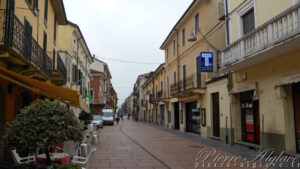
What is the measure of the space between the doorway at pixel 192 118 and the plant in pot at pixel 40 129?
15055 mm

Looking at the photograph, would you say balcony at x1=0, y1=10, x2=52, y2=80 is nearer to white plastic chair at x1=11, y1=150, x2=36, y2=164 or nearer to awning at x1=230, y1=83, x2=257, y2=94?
white plastic chair at x1=11, y1=150, x2=36, y2=164

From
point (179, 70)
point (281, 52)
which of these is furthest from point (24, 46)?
point (179, 70)

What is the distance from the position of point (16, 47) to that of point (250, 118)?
10.6 meters

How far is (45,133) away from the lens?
16.4 feet

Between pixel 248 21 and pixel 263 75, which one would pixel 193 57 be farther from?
pixel 263 75

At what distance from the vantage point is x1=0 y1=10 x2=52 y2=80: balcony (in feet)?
23.3

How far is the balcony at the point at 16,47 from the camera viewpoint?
7.10 m

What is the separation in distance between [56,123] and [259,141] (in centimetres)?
971

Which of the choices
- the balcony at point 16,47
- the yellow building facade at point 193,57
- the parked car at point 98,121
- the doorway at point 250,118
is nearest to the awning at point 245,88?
the doorway at point 250,118

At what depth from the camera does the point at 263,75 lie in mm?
10750

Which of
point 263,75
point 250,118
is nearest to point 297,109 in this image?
point 263,75

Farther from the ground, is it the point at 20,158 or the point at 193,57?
the point at 193,57

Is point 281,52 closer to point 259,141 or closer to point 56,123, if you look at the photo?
point 259,141

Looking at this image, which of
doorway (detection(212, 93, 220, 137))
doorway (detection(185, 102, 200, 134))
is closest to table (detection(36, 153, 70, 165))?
doorway (detection(212, 93, 220, 137))
